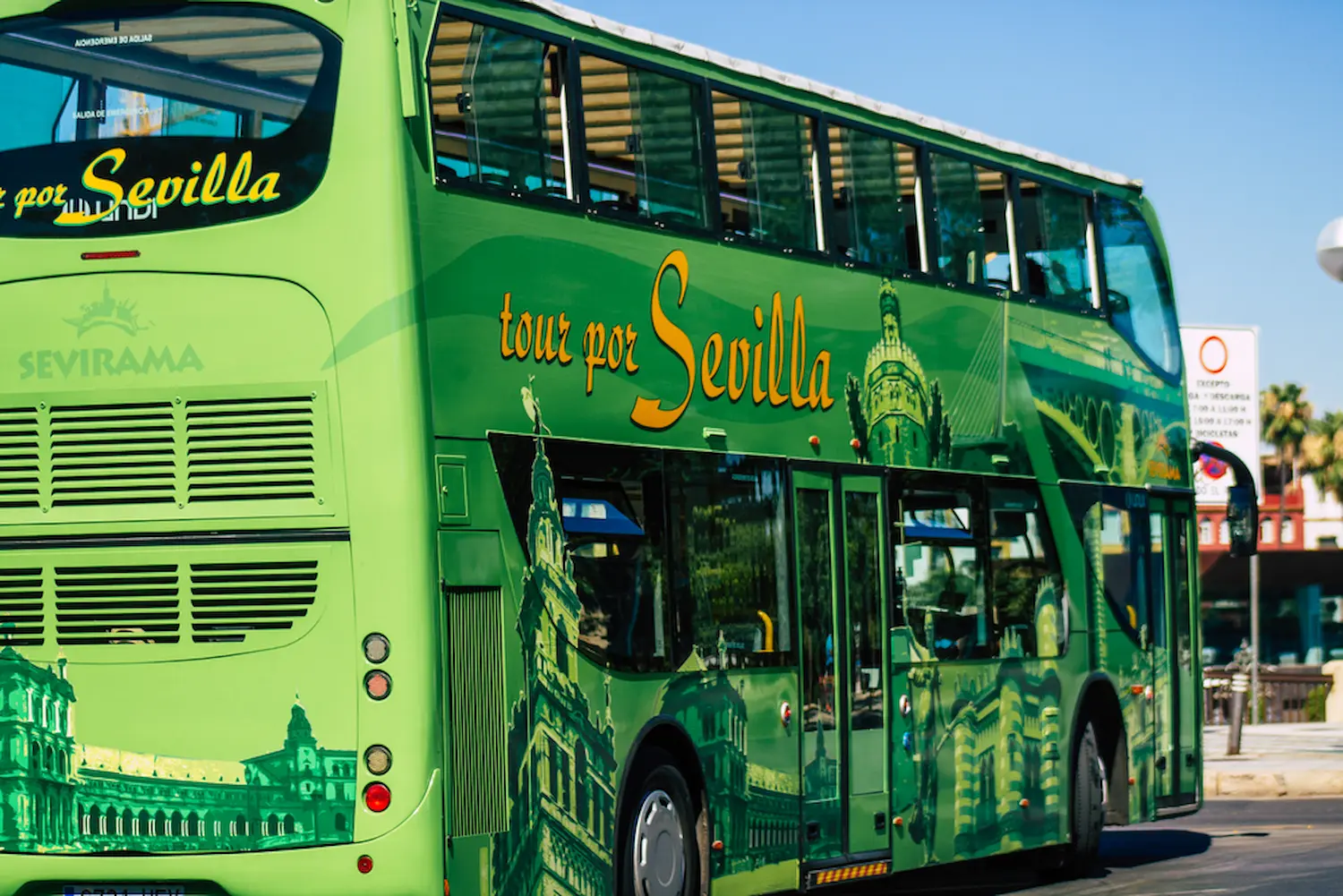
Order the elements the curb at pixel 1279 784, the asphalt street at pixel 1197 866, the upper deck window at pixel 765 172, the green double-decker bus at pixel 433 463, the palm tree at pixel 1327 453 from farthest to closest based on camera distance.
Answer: the palm tree at pixel 1327 453 < the curb at pixel 1279 784 < the asphalt street at pixel 1197 866 < the upper deck window at pixel 765 172 < the green double-decker bus at pixel 433 463

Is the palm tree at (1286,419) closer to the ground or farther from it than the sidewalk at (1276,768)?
farther from it

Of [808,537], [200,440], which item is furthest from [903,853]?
[200,440]

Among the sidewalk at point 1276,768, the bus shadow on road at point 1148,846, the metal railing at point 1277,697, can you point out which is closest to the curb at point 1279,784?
the sidewalk at point 1276,768

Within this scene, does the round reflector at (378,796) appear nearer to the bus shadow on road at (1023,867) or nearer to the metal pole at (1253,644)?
the bus shadow on road at (1023,867)

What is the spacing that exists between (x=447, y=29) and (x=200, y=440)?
7.48 ft

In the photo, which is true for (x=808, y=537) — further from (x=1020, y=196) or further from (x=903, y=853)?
(x=1020, y=196)

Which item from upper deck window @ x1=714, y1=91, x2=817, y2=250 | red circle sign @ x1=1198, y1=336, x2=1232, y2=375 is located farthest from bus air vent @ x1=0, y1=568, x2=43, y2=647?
red circle sign @ x1=1198, y1=336, x2=1232, y2=375

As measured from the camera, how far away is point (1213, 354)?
33562 mm

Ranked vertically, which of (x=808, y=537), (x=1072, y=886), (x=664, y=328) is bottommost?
(x=1072, y=886)

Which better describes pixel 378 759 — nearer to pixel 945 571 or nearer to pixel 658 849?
pixel 658 849

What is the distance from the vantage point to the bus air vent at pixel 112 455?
9992 mm

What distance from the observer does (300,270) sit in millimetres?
9930

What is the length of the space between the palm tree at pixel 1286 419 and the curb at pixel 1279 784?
5928cm

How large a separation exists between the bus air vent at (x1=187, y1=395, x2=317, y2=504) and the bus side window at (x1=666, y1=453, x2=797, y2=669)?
2705mm
